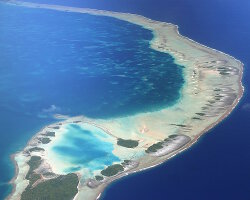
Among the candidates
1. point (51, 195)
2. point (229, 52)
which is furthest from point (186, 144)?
point (229, 52)

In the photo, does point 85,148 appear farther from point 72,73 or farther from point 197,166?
point 72,73

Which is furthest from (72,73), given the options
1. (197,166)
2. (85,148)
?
(197,166)

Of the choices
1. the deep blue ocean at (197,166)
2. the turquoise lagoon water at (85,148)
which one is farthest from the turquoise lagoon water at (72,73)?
the turquoise lagoon water at (85,148)

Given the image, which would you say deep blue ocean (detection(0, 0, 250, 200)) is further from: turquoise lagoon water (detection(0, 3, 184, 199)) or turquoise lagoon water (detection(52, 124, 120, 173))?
turquoise lagoon water (detection(52, 124, 120, 173))

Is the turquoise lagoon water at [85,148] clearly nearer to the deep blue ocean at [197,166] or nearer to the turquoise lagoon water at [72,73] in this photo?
the turquoise lagoon water at [72,73]

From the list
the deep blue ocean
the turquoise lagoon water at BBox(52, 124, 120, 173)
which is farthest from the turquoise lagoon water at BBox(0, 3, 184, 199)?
the turquoise lagoon water at BBox(52, 124, 120, 173)
